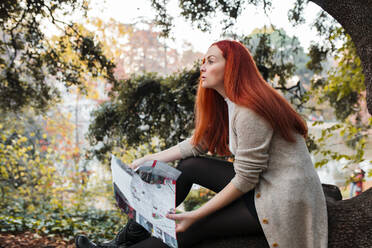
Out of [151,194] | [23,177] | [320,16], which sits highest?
[320,16]

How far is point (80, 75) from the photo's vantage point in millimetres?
3510

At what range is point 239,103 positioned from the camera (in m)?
1.26

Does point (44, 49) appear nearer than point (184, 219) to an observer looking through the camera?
No

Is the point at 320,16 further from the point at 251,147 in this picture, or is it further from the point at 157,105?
the point at 251,147

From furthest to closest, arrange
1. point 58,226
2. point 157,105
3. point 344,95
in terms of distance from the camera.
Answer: point 344,95 → point 58,226 → point 157,105

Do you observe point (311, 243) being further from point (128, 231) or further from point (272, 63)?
point (272, 63)

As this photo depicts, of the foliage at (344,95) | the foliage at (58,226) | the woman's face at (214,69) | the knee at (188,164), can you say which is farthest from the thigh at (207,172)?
the foliage at (58,226)

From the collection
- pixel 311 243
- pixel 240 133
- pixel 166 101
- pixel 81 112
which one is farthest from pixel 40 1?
pixel 81 112

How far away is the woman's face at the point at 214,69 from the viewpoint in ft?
4.62

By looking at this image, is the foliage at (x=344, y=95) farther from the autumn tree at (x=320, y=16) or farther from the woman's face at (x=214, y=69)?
the woman's face at (x=214, y=69)

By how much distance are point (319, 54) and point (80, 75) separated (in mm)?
2860

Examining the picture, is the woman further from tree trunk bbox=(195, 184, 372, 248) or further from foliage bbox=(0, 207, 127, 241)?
foliage bbox=(0, 207, 127, 241)

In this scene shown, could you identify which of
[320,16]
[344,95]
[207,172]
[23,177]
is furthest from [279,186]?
[23,177]

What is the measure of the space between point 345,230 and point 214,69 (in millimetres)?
877
